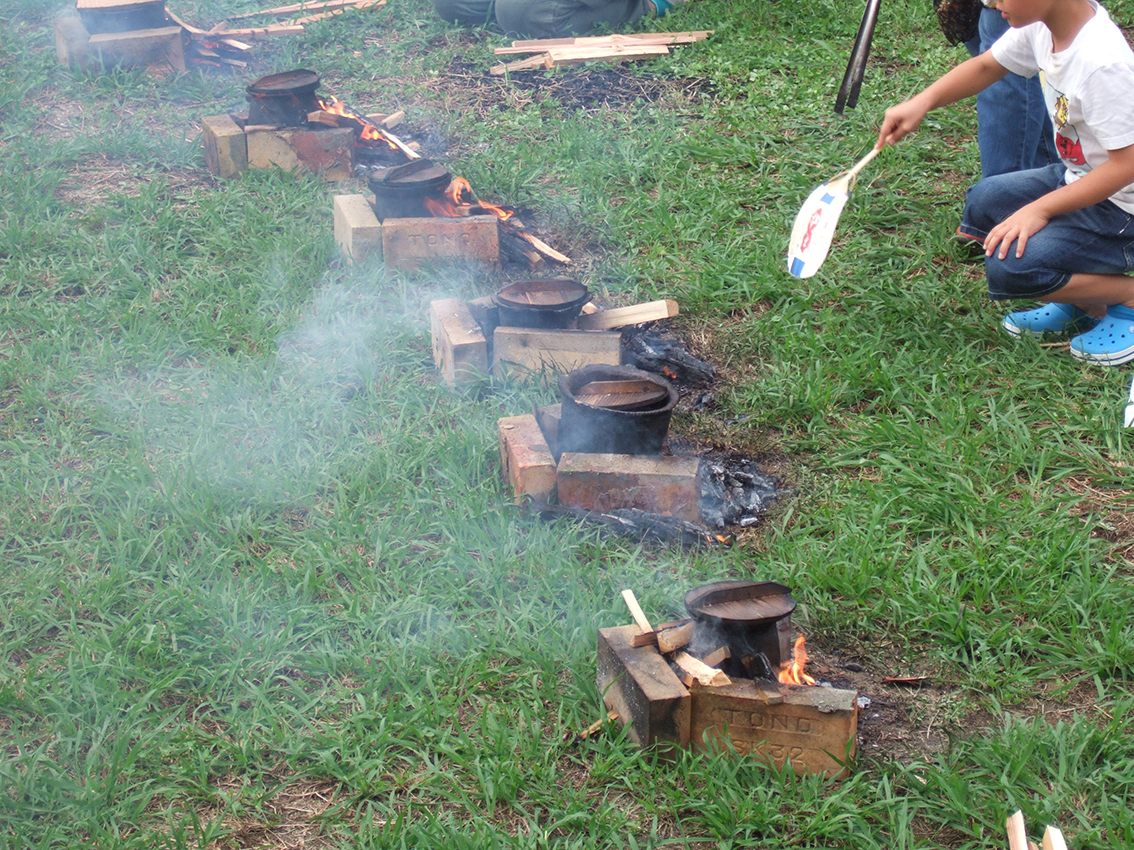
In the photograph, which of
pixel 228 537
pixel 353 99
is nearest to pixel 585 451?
pixel 228 537

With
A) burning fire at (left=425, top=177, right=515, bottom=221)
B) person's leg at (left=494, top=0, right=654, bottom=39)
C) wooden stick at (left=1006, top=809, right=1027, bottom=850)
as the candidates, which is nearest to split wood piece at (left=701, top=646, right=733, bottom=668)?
wooden stick at (left=1006, top=809, right=1027, bottom=850)

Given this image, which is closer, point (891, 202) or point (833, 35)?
point (891, 202)

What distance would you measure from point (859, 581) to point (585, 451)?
3.40 ft

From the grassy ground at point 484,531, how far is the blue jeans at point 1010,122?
51 centimetres

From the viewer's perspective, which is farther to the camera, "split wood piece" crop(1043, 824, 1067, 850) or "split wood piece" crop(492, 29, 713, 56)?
"split wood piece" crop(492, 29, 713, 56)

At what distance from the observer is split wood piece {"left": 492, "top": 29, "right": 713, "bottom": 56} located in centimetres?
723

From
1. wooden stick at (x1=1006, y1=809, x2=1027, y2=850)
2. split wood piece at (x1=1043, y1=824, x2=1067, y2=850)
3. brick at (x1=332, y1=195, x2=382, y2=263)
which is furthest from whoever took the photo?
brick at (x1=332, y1=195, x2=382, y2=263)

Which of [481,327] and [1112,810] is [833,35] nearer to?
[481,327]

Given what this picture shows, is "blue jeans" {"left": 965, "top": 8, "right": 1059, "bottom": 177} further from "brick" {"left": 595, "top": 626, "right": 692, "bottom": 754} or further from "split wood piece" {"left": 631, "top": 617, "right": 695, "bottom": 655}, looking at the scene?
"brick" {"left": 595, "top": 626, "right": 692, "bottom": 754}

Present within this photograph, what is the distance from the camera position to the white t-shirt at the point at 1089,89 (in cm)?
333

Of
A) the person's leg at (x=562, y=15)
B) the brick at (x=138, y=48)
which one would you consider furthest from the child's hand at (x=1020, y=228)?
the brick at (x=138, y=48)

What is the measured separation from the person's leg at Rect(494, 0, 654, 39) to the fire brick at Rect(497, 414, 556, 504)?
5135mm

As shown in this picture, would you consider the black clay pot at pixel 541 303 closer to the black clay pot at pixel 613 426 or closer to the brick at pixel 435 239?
the black clay pot at pixel 613 426

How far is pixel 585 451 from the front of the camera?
11.2 ft
